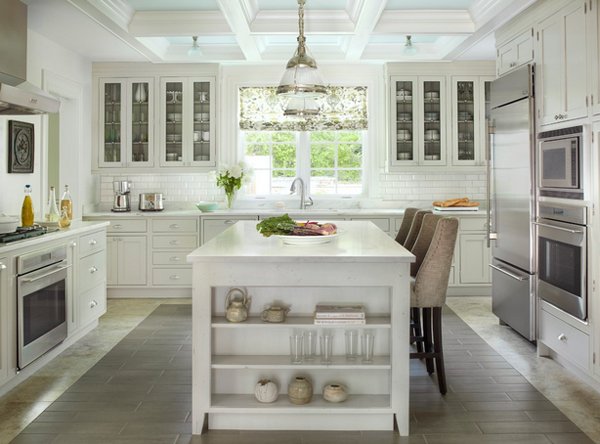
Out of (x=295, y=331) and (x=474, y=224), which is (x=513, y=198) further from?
(x=295, y=331)

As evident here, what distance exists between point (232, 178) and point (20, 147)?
2376 millimetres

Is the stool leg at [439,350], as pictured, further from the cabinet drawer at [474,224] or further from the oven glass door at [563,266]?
the cabinet drawer at [474,224]

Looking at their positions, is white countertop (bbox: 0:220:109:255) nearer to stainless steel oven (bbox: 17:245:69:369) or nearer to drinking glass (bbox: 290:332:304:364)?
stainless steel oven (bbox: 17:245:69:369)

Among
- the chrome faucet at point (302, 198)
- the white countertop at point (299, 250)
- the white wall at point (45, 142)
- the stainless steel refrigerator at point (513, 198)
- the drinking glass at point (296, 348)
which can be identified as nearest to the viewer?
the white countertop at point (299, 250)

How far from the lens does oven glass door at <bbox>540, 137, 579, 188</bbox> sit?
11.6 feet

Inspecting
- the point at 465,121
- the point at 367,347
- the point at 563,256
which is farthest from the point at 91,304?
the point at 465,121

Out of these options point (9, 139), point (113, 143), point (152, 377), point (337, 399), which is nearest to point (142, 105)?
point (113, 143)

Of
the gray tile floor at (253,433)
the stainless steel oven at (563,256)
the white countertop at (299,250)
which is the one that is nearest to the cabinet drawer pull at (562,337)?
the stainless steel oven at (563,256)

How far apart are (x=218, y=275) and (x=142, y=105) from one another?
14.0 ft

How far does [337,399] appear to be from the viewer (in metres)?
2.84

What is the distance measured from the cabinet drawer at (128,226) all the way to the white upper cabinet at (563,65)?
13.8 ft

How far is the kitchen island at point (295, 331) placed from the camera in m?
2.80

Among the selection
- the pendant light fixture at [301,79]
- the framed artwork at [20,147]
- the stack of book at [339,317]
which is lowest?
the stack of book at [339,317]

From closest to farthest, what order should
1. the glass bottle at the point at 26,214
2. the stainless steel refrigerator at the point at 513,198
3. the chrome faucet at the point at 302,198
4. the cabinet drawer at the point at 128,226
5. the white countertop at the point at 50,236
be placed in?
the white countertop at the point at 50,236 < the glass bottle at the point at 26,214 < the stainless steel refrigerator at the point at 513,198 < the cabinet drawer at the point at 128,226 < the chrome faucet at the point at 302,198
